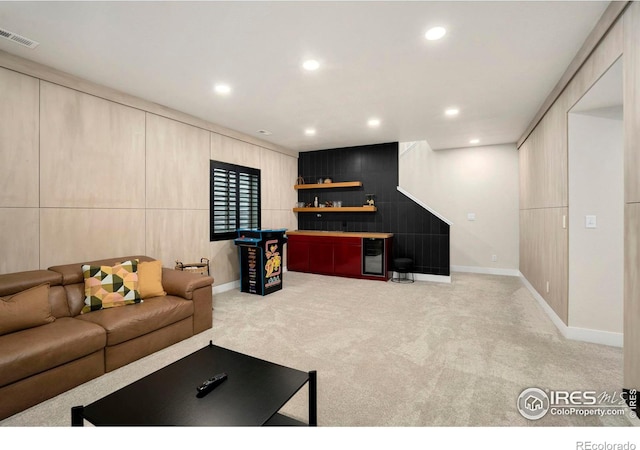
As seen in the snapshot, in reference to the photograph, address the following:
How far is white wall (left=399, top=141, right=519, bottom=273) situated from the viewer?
652 cm

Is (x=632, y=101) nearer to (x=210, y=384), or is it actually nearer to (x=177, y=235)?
(x=210, y=384)

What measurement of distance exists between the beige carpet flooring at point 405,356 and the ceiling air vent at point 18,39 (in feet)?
9.83

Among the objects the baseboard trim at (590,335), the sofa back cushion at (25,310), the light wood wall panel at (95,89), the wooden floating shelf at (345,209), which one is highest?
the light wood wall panel at (95,89)

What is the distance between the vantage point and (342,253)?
6.40 meters

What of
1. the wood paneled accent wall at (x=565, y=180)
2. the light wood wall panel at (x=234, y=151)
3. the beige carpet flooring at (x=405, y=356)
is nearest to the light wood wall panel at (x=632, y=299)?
the wood paneled accent wall at (x=565, y=180)

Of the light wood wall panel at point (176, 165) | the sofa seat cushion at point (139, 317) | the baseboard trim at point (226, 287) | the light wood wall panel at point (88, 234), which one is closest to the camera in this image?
the sofa seat cushion at point (139, 317)

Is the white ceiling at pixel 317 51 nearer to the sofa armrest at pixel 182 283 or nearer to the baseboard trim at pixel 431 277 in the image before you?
the sofa armrest at pixel 182 283

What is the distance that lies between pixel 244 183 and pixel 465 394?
4871 millimetres

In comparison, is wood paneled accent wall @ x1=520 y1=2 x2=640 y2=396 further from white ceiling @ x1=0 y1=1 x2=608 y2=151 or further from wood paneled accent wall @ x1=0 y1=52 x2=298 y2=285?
wood paneled accent wall @ x1=0 y1=52 x2=298 y2=285

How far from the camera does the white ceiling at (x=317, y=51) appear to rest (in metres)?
2.29

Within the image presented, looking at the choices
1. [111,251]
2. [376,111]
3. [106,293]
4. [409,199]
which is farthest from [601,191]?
[111,251]

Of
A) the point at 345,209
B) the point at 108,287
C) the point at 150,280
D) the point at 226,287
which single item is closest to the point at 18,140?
the point at 108,287

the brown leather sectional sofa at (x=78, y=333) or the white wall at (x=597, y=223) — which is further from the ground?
the white wall at (x=597, y=223)

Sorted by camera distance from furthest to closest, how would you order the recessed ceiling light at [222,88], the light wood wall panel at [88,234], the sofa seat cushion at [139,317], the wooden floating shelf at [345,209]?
1. the wooden floating shelf at [345,209]
2. the recessed ceiling light at [222,88]
3. the light wood wall panel at [88,234]
4. the sofa seat cushion at [139,317]
